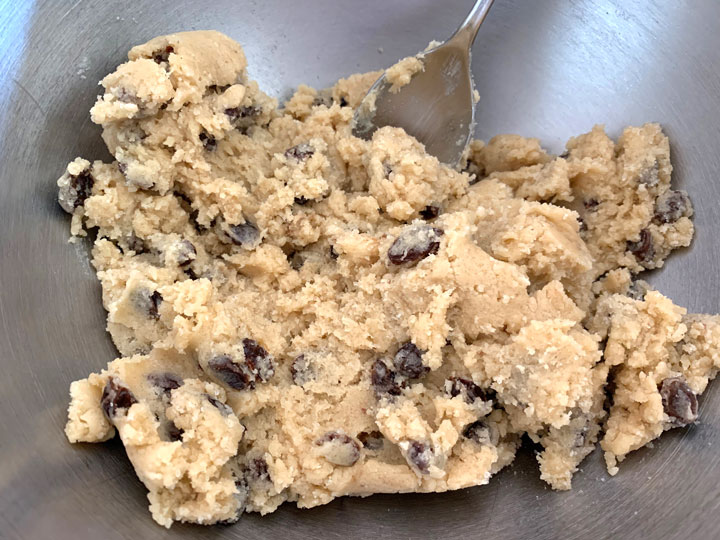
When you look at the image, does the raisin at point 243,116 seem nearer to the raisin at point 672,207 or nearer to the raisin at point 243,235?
the raisin at point 243,235

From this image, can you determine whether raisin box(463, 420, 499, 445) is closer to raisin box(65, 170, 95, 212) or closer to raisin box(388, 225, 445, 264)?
raisin box(388, 225, 445, 264)

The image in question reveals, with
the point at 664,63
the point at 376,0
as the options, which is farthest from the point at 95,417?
the point at 664,63

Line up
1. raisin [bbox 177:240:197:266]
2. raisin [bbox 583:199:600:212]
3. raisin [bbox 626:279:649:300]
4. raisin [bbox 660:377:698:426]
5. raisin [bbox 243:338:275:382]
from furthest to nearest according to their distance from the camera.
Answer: raisin [bbox 583:199:600:212]
raisin [bbox 626:279:649:300]
raisin [bbox 177:240:197:266]
raisin [bbox 243:338:275:382]
raisin [bbox 660:377:698:426]

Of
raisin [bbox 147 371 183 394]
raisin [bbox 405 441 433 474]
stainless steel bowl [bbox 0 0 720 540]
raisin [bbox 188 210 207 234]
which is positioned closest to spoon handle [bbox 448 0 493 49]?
stainless steel bowl [bbox 0 0 720 540]

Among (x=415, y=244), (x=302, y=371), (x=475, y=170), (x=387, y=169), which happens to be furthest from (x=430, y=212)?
(x=302, y=371)

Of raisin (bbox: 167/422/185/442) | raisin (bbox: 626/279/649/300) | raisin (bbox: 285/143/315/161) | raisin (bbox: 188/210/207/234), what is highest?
raisin (bbox: 285/143/315/161)

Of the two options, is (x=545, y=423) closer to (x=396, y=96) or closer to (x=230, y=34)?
(x=396, y=96)
